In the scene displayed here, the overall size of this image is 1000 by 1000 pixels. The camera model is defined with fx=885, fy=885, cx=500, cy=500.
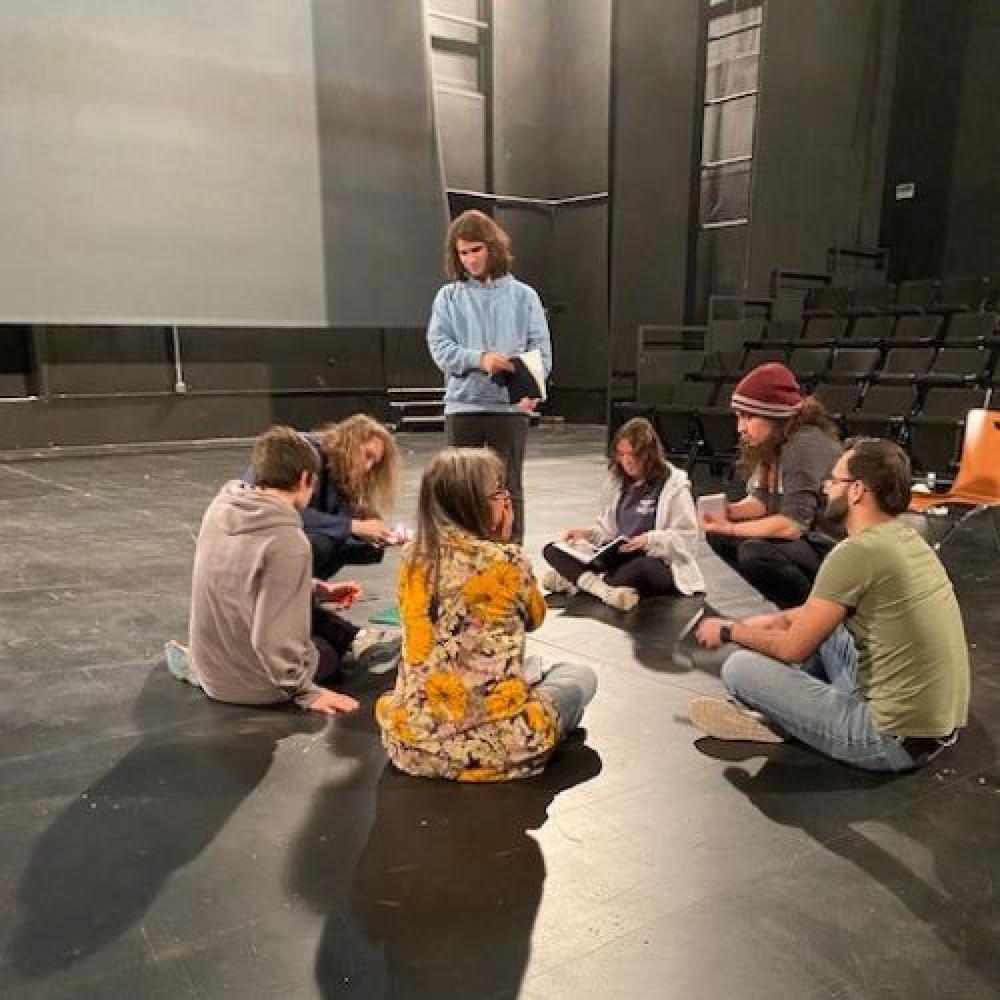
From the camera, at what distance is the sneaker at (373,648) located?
261cm

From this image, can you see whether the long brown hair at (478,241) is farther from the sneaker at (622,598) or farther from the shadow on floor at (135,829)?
the shadow on floor at (135,829)

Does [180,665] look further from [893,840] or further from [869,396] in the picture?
[869,396]

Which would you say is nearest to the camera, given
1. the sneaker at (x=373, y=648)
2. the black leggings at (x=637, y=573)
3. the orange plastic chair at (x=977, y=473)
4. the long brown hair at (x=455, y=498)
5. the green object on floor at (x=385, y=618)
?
the long brown hair at (x=455, y=498)

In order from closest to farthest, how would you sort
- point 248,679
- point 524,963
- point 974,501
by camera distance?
point 524,963 < point 248,679 < point 974,501

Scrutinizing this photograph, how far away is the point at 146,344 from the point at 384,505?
22.3 feet

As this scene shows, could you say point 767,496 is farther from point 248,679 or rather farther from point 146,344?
point 146,344

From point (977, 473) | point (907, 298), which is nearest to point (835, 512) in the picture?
point (977, 473)

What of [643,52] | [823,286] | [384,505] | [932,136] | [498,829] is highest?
[643,52]

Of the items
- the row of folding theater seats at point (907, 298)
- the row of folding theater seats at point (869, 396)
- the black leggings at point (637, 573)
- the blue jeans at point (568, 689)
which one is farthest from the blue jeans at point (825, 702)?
the row of folding theater seats at point (907, 298)

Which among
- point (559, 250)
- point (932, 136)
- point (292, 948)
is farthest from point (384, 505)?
point (559, 250)

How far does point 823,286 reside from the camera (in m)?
8.30

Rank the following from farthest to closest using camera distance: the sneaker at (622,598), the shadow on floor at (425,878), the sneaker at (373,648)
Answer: the sneaker at (622,598) → the sneaker at (373,648) → the shadow on floor at (425,878)

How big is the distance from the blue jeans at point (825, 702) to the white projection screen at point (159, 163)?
685 cm

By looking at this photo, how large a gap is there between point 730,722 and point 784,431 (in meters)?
1.05
